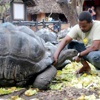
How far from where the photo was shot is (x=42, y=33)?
22.7 ft

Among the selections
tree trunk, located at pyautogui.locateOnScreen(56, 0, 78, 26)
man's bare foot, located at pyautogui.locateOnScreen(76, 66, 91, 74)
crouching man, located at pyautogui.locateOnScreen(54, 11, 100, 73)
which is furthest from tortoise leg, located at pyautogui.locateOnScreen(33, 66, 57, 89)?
tree trunk, located at pyautogui.locateOnScreen(56, 0, 78, 26)

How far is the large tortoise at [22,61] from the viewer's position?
3902mm

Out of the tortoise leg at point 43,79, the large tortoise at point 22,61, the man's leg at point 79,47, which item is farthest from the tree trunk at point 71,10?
the tortoise leg at point 43,79

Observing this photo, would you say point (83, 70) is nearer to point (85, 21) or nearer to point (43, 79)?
point (85, 21)

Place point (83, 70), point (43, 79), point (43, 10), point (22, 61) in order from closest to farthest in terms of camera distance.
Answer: point (22, 61), point (43, 79), point (83, 70), point (43, 10)

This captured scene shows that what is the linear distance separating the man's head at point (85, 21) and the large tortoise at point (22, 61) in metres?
0.81

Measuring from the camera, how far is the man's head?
4559 mm

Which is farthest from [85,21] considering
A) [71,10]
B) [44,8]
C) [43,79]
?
[44,8]

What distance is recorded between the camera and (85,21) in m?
4.60

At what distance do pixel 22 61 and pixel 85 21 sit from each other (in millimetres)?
1318

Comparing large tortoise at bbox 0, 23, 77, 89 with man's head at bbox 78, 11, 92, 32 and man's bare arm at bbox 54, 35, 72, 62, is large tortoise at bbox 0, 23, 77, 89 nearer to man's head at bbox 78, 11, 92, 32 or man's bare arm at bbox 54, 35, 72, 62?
man's bare arm at bbox 54, 35, 72, 62

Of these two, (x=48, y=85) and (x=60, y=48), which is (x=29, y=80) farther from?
(x=60, y=48)

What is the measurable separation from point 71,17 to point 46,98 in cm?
859

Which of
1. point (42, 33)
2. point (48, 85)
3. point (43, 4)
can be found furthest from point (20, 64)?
point (43, 4)
